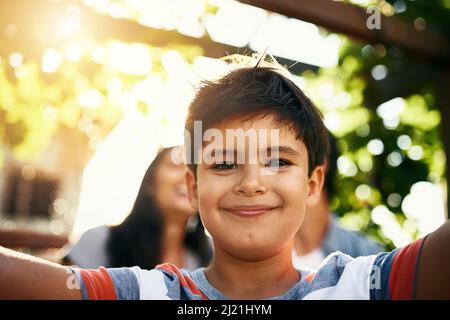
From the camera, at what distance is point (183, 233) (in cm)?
276

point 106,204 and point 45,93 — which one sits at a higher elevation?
point 45,93

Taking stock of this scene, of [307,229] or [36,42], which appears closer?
[36,42]

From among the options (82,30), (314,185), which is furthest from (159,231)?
(314,185)

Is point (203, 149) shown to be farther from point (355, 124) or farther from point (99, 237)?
point (355, 124)

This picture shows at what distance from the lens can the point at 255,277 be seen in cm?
127

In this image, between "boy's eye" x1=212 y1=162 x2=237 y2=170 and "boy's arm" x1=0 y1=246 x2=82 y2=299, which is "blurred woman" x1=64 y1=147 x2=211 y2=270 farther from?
"boy's arm" x1=0 y1=246 x2=82 y2=299

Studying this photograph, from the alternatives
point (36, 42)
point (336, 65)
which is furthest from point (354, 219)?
point (36, 42)

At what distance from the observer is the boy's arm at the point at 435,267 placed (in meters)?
0.95

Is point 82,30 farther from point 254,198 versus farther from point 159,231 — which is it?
point 254,198

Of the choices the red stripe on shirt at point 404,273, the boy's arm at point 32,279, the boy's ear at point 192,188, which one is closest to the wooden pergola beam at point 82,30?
the boy's ear at point 192,188

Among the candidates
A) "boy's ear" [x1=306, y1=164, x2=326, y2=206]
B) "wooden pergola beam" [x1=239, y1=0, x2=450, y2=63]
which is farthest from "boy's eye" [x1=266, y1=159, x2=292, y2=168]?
"wooden pergola beam" [x1=239, y1=0, x2=450, y2=63]

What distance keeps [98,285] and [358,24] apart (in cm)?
201

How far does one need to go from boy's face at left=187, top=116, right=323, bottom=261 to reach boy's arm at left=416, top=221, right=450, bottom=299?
0.33m

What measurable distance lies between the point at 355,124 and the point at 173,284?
262cm
